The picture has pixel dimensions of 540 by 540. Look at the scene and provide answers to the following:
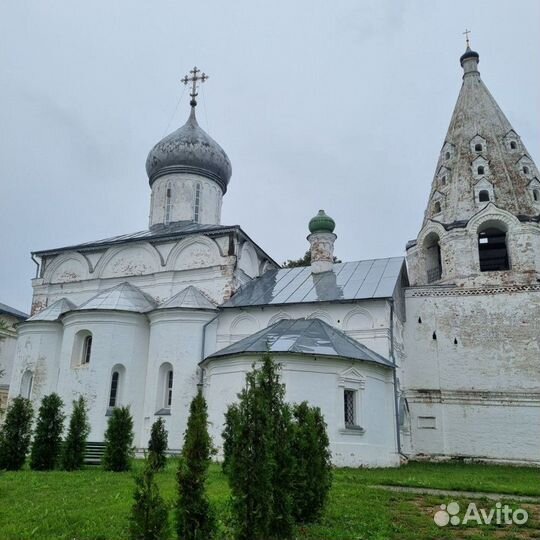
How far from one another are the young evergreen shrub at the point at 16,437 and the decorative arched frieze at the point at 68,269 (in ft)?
28.1

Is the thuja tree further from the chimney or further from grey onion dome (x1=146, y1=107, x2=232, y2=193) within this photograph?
grey onion dome (x1=146, y1=107, x2=232, y2=193)

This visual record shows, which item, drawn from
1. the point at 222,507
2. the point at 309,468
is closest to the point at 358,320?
the point at 309,468

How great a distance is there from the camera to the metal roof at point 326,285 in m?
16.0

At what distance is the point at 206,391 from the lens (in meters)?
14.7

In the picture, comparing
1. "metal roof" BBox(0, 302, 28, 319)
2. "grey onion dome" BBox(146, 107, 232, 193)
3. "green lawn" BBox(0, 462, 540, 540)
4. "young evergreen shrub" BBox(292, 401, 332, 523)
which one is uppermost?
"grey onion dome" BBox(146, 107, 232, 193)

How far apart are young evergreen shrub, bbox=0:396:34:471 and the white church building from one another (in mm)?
3670

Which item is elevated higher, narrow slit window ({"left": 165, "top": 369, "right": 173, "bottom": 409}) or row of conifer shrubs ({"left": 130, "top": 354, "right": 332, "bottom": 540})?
narrow slit window ({"left": 165, "top": 369, "right": 173, "bottom": 409})

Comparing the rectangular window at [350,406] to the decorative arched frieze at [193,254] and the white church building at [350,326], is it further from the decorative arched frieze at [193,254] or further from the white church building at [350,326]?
the decorative arched frieze at [193,254]

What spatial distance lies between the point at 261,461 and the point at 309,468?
1805mm

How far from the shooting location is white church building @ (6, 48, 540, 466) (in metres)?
13.9

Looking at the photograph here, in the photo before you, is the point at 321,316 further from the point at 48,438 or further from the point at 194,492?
the point at 194,492

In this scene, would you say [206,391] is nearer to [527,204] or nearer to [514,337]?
[514,337]

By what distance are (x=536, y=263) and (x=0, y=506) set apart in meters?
15.4

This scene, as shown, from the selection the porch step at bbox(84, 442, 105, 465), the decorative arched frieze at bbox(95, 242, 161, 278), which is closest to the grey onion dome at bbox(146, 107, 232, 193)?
the decorative arched frieze at bbox(95, 242, 161, 278)
